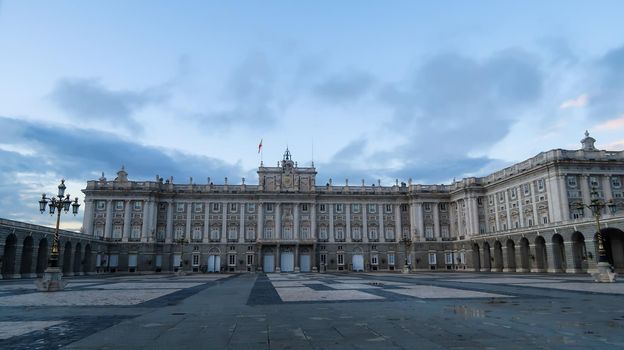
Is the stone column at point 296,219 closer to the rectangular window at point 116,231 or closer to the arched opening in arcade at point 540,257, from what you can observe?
the rectangular window at point 116,231

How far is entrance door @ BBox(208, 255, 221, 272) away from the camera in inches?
3263

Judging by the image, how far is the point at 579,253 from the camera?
5491cm

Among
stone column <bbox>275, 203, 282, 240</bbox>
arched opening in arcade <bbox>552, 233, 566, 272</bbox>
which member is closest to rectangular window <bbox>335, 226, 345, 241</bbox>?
stone column <bbox>275, 203, 282, 240</bbox>

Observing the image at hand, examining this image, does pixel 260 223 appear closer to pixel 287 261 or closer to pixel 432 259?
pixel 287 261

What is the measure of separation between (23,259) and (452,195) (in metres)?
70.6

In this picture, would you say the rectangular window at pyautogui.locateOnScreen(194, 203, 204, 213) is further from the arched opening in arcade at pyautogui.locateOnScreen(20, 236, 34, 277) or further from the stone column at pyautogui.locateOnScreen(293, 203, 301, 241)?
the arched opening in arcade at pyautogui.locateOnScreen(20, 236, 34, 277)

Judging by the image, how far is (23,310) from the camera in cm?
1667

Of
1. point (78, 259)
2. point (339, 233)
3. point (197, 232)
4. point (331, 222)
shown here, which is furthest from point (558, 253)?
point (78, 259)

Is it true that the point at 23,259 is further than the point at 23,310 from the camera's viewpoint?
Yes

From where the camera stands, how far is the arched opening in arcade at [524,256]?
6431cm

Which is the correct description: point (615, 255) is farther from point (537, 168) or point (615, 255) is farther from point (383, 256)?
point (383, 256)

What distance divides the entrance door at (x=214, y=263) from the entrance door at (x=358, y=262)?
25384 mm

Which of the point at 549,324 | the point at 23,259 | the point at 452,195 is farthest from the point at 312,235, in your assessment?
the point at 549,324

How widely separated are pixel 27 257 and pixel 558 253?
217 feet
